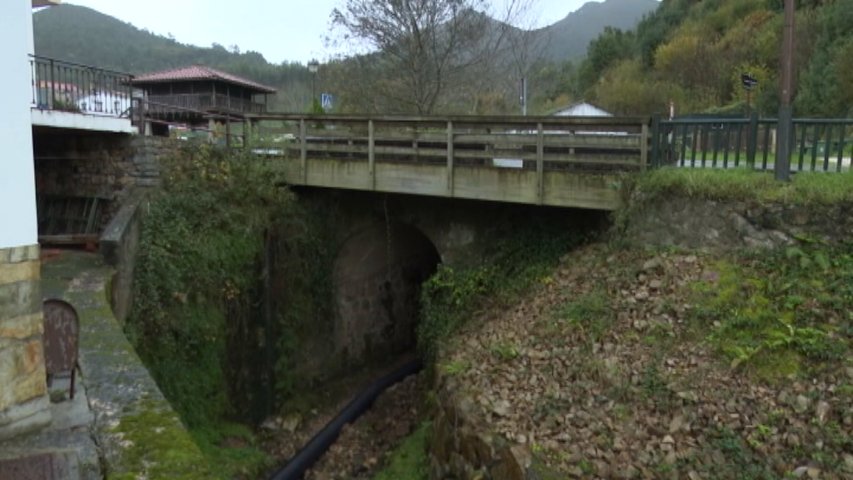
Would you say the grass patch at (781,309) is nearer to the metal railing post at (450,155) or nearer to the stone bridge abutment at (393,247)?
the stone bridge abutment at (393,247)

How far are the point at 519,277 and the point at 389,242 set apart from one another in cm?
434

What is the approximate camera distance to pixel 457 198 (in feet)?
35.2

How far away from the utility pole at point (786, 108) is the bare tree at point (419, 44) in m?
11.8

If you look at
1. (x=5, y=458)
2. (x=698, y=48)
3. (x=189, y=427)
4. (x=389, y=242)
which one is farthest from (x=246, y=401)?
(x=698, y=48)

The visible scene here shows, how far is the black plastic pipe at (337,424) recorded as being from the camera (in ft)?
32.8

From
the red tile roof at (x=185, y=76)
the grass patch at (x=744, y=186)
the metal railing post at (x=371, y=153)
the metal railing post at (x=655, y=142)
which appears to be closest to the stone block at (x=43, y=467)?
the grass patch at (x=744, y=186)

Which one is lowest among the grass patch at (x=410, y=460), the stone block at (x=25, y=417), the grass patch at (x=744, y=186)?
the grass patch at (x=410, y=460)

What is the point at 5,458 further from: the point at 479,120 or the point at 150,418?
the point at 479,120

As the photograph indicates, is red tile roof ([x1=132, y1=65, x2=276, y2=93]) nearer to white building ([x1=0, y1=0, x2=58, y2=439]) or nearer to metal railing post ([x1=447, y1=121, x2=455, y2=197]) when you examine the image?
metal railing post ([x1=447, y1=121, x2=455, y2=197])

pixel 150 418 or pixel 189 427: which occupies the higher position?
pixel 150 418

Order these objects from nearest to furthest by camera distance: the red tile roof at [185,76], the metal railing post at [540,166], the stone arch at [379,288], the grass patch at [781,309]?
the grass patch at [781,309], the metal railing post at [540,166], the stone arch at [379,288], the red tile roof at [185,76]

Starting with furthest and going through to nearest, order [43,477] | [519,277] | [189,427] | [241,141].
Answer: [241,141] → [519,277] → [189,427] → [43,477]

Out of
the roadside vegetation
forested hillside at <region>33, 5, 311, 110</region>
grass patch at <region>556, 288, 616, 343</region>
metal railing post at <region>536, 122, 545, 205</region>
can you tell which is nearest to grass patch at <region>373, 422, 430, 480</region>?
the roadside vegetation

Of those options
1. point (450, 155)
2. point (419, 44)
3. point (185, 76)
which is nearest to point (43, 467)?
point (450, 155)
